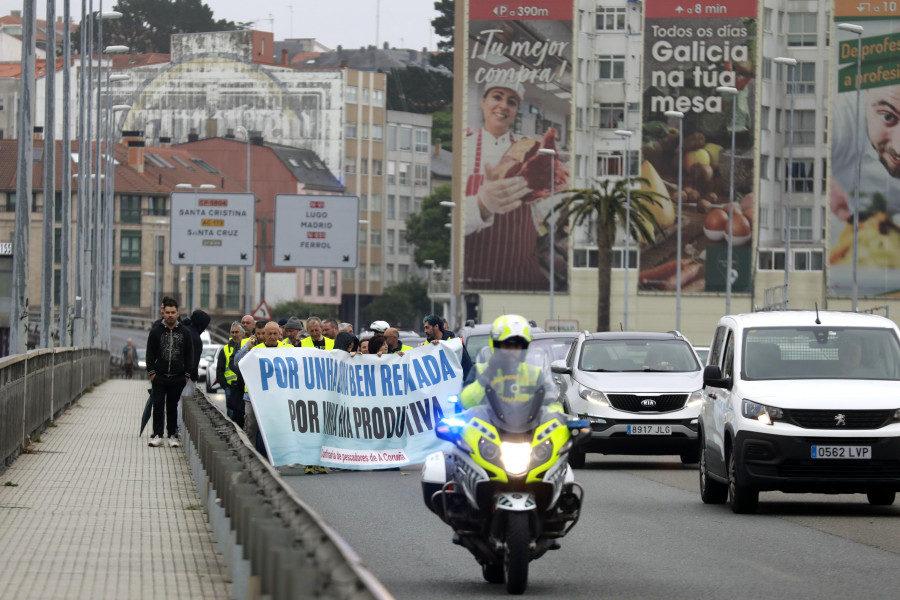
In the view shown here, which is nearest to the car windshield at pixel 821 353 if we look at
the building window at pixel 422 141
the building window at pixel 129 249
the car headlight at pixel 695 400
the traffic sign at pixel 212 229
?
the car headlight at pixel 695 400

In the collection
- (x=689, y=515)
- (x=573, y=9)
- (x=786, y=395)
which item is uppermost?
(x=573, y=9)

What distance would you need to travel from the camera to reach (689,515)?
51.7 ft

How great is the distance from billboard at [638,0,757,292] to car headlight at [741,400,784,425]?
284 ft

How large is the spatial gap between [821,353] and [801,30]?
297 feet

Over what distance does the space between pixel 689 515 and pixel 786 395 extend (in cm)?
129

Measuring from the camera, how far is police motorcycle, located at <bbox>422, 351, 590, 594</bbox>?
33.4ft

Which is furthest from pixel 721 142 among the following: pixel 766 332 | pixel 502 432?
pixel 502 432

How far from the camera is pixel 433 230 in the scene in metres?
139

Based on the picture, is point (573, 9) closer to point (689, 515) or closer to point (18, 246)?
point (18, 246)

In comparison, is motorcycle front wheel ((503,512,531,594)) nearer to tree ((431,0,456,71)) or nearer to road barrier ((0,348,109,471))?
road barrier ((0,348,109,471))

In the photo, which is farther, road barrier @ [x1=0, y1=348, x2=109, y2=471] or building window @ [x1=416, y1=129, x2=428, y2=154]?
building window @ [x1=416, y1=129, x2=428, y2=154]

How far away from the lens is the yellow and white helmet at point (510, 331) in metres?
10.6

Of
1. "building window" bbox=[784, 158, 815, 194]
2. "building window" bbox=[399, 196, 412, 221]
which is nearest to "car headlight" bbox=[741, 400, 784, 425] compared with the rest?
"building window" bbox=[784, 158, 815, 194]

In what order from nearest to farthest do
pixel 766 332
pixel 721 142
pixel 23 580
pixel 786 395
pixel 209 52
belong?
pixel 23 580, pixel 786 395, pixel 766 332, pixel 721 142, pixel 209 52
